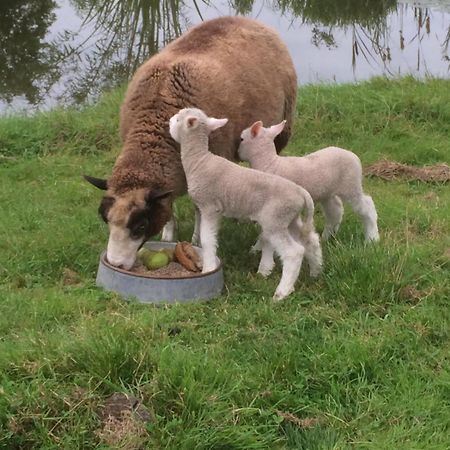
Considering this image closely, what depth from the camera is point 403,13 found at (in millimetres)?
16016

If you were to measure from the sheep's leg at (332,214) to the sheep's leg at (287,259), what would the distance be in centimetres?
90

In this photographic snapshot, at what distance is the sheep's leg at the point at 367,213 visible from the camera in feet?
18.7

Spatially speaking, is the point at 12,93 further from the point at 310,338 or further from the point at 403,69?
the point at 310,338

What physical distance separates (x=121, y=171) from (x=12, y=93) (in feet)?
22.6

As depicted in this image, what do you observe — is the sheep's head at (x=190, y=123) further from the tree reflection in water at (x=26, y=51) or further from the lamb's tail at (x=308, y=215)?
the tree reflection in water at (x=26, y=51)

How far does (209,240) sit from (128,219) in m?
0.55

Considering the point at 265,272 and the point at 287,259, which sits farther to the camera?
the point at 265,272

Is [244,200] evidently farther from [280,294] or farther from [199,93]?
[199,93]

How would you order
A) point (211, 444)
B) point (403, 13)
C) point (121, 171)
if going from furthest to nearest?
point (403, 13)
point (121, 171)
point (211, 444)

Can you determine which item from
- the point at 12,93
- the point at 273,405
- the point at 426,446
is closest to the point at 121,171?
the point at 273,405

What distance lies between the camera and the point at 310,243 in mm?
5168

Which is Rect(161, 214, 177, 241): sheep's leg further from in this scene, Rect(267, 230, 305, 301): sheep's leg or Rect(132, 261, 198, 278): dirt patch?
Rect(267, 230, 305, 301): sheep's leg

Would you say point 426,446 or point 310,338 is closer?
point 426,446

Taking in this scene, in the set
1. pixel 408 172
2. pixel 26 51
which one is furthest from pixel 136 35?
pixel 408 172
